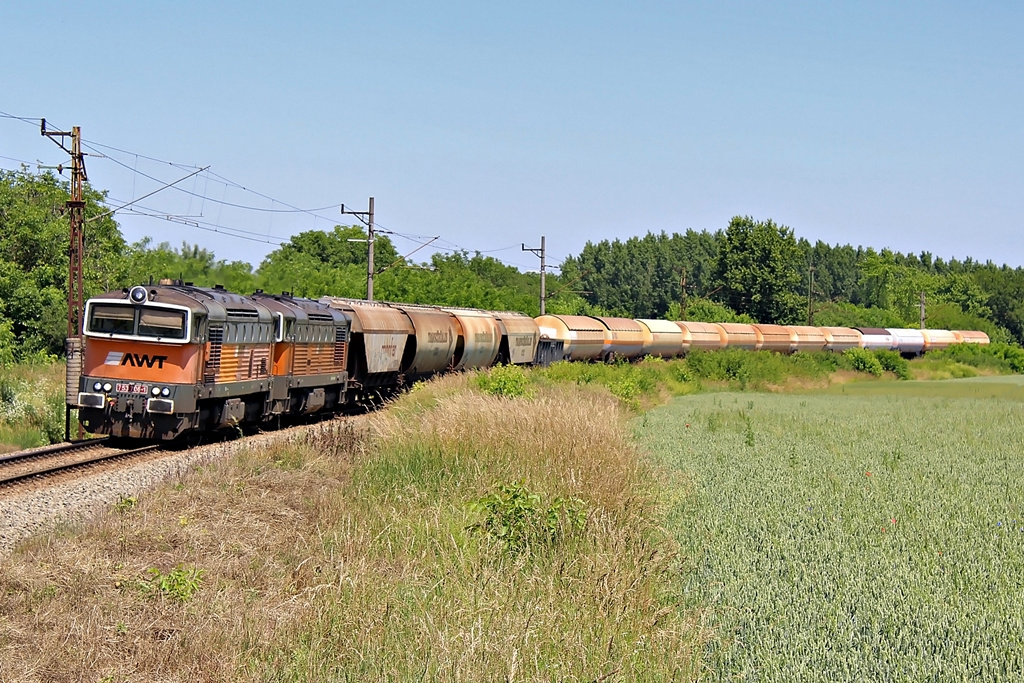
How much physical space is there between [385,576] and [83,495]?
→ 7.21 metres

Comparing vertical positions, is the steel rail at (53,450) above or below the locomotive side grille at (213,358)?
below

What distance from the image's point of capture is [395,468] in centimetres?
1393

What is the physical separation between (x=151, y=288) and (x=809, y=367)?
152ft

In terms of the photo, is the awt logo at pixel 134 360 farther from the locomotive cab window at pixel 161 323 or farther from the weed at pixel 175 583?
the weed at pixel 175 583

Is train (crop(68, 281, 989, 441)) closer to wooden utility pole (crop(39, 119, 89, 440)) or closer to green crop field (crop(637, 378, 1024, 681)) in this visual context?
wooden utility pole (crop(39, 119, 89, 440))

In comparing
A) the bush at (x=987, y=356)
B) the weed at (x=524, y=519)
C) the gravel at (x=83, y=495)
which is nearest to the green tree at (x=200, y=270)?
the gravel at (x=83, y=495)

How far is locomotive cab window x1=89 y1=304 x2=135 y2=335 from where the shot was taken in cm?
1903

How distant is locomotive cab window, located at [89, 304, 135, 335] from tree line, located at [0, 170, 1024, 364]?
4.46m

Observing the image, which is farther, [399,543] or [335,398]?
[335,398]

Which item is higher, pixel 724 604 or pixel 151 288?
pixel 151 288

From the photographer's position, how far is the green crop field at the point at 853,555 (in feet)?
23.7

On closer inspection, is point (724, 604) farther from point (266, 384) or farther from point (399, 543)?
point (266, 384)

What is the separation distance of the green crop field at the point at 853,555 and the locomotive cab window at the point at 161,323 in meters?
8.58

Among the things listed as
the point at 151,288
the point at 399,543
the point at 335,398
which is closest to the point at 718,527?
the point at 399,543
